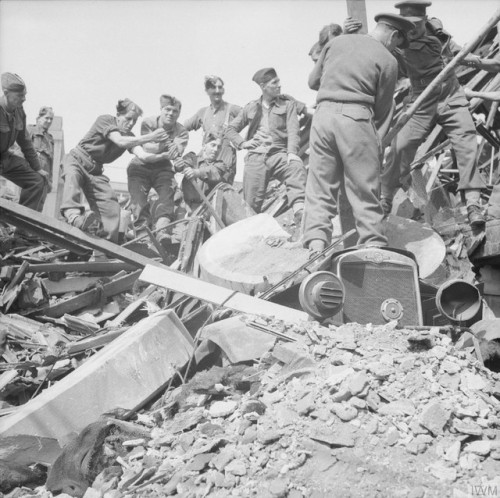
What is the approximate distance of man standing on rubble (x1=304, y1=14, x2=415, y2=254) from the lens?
5.76 m

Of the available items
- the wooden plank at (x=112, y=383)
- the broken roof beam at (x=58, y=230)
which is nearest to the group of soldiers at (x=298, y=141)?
the broken roof beam at (x=58, y=230)

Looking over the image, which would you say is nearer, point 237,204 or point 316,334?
point 316,334

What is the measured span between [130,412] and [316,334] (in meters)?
1.34

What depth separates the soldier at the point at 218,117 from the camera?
33.0 feet

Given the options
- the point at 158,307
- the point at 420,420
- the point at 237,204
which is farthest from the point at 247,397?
the point at 237,204

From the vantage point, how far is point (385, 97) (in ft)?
20.0

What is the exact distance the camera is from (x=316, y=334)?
4668 mm

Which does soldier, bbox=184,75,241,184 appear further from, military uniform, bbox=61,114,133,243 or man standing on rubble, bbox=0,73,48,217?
man standing on rubble, bbox=0,73,48,217

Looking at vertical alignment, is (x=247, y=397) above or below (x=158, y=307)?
above

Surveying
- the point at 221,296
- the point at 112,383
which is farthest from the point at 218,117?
the point at 112,383

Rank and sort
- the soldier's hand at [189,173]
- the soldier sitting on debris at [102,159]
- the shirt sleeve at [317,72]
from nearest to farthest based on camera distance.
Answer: the shirt sleeve at [317,72] → the soldier sitting on debris at [102,159] → the soldier's hand at [189,173]

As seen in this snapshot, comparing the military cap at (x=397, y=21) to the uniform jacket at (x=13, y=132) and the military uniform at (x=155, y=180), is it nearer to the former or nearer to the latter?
the military uniform at (x=155, y=180)

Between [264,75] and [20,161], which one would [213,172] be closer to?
[264,75]

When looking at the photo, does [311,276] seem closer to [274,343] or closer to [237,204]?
[274,343]
